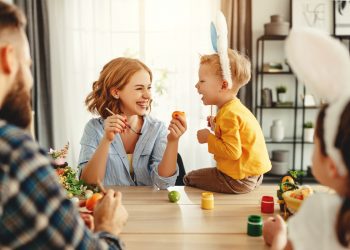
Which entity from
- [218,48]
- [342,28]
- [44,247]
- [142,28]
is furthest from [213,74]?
[342,28]

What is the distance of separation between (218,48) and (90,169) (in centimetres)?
86

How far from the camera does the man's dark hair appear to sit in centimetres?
88

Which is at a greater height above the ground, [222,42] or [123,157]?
[222,42]

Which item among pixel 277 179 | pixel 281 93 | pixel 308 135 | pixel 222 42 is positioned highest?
pixel 222 42

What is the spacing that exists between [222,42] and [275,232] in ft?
3.31

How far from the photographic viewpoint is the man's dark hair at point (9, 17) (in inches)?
34.8

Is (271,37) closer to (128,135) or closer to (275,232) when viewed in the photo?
(128,135)

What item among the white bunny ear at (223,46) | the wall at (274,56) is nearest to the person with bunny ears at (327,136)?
the white bunny ear at (223,46)

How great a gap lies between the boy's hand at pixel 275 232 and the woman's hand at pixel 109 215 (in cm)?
45

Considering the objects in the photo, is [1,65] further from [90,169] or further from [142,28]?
[142,28]

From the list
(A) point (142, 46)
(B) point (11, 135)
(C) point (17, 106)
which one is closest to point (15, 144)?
(B) point (11, 135)

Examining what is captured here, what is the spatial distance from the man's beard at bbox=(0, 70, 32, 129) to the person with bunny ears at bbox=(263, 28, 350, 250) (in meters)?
0.63

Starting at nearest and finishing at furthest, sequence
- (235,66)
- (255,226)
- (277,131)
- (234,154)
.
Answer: (255,226)
(234,154)
(235,66)
(277,131)

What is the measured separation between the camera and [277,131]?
4.63 m
